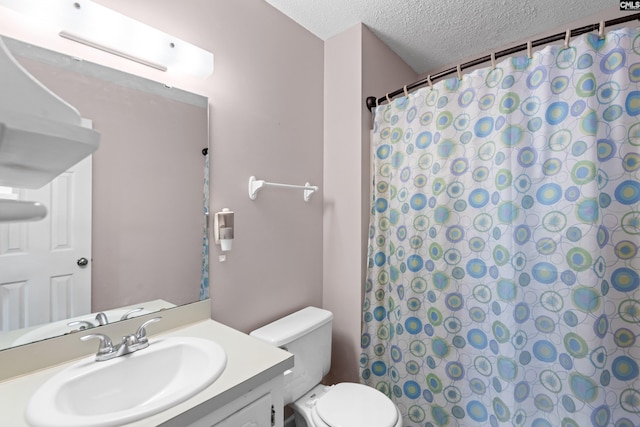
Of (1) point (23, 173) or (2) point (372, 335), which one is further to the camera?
(2) point (372, 335)

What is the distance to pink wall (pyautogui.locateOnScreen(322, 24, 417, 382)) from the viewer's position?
5.79 feet

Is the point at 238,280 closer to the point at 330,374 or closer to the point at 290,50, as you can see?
the point at 330,374

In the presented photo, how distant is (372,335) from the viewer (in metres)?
1.73

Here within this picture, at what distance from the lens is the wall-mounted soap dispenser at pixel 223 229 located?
4.30 feet

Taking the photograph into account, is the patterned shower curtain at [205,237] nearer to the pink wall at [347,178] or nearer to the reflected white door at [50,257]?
the reflected white door at [50,257]

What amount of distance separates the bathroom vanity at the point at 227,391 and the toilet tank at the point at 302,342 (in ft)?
1.06

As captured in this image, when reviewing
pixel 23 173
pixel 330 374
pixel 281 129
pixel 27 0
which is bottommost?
pixel 330 374

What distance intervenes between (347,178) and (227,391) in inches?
51.8

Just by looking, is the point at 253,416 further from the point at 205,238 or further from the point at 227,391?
the point at 205,238

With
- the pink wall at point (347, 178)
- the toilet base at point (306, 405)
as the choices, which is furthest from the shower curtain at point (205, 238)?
the pink wall at point (347, 178)

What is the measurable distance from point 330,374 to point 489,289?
1146mm

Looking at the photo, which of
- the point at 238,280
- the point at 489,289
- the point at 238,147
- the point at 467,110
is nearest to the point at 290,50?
the point at 238,147

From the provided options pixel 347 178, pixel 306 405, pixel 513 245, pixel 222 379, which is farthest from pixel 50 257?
pixel 513 245

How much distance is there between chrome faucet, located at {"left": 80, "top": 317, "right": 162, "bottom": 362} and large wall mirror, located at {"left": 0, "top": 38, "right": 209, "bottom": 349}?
9 centimetres
